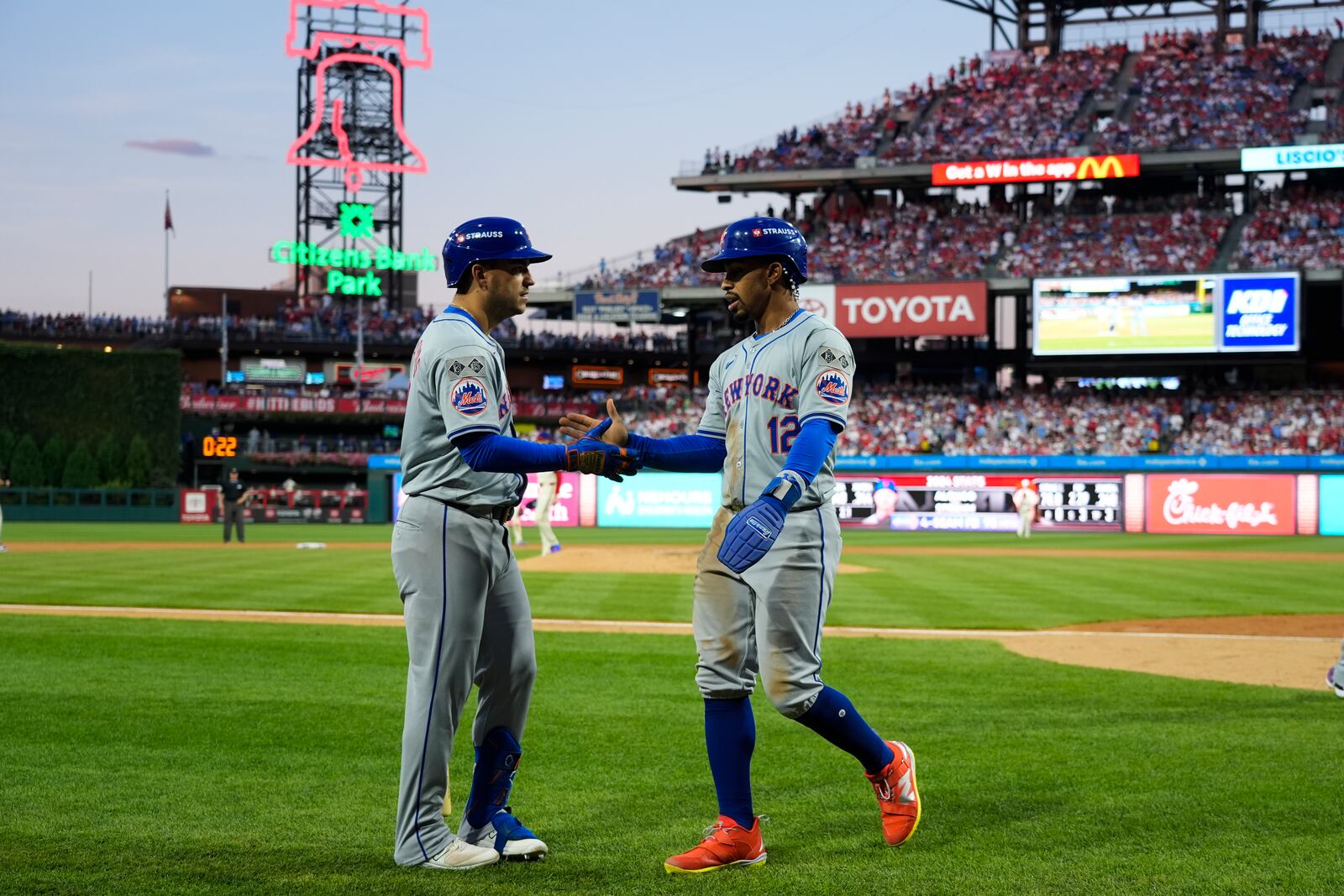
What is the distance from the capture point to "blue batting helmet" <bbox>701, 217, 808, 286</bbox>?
4.97 metres

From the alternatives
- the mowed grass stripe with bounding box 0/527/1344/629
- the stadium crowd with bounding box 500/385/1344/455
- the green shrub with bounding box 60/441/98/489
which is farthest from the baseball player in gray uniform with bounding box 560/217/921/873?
the green shrub with bounding box 60/441/98/489

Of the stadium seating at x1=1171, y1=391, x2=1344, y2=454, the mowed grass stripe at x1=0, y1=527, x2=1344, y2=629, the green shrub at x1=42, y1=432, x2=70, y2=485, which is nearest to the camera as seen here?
the mowed grass stripe at x1=0, y1=527, x2=1344, y2=629

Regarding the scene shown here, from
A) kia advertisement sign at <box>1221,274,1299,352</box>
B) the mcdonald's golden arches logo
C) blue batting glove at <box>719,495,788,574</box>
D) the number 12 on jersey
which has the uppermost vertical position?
the mcdonald's golden arches logo

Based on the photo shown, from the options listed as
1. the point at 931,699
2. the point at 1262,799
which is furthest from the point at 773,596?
the point at 931,699

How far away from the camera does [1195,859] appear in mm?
4672

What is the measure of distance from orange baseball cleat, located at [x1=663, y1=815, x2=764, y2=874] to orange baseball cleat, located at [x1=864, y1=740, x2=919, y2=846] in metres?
0.50

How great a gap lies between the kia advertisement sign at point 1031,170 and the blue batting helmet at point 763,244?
44986mm

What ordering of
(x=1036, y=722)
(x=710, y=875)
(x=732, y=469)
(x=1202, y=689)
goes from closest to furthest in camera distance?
(x=710, y=875), (x=732, y=469), (x=1036, y=722), (x=1202, y=689)

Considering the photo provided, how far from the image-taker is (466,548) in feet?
15.4

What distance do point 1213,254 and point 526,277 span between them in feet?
143

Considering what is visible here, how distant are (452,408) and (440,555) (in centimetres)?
54

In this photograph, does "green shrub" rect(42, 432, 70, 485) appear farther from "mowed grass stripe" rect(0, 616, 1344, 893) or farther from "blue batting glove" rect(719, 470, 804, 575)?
"blue batting glove" rect(719, 470, 804, 575)

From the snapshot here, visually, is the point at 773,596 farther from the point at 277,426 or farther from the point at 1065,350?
the point at 277,426

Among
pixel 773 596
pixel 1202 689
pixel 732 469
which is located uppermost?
pixel 732 469
